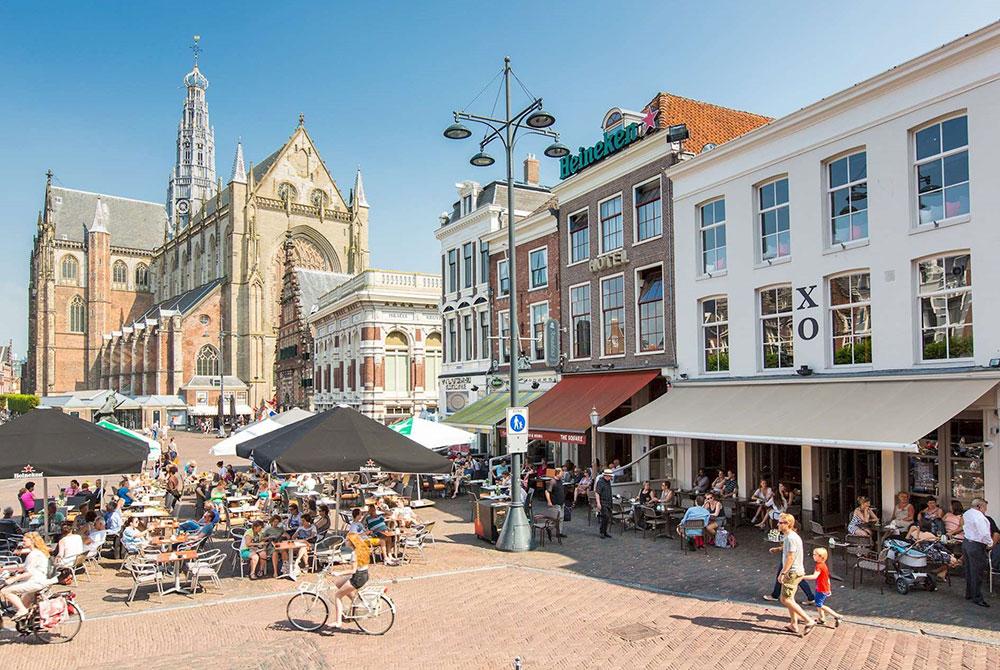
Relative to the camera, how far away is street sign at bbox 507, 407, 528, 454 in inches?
604

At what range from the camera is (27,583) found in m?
9.58

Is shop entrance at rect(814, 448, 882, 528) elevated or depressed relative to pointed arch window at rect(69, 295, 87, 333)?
depressed

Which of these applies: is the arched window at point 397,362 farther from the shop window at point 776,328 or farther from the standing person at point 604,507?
the shop window at point 776,328

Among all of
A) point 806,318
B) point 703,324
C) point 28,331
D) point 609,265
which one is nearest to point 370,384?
point 609,265

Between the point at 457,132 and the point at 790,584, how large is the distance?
1084 centimetres

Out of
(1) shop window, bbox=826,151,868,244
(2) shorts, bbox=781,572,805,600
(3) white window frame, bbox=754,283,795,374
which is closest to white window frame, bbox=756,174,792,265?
(3) white window frame, bbox=754,283,795,374

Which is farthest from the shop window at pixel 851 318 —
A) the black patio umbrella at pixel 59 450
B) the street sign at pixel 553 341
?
the black patio umbrella at pixel 59 450

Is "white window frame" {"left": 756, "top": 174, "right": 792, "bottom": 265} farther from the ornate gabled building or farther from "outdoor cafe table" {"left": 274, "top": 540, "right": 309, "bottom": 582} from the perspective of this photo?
the ornate gabled building

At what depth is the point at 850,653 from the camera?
8727 millimetres

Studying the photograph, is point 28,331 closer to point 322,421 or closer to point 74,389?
point 74,389

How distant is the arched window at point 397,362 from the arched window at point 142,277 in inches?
3070

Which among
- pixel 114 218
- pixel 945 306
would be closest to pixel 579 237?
pixel 945 306

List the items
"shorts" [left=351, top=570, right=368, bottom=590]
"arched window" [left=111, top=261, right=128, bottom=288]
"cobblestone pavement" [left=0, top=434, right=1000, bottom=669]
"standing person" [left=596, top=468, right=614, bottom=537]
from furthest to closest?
"arched window" [left=111, top=261, right=128, bottom=288], "standing person" [left=596, top=468, right=614, bottom=537], "shorts" [left=351, top=570, right=368, bottom=590], "cobblestone pavement" [left=0, top=434, right=1000, bottom=669]

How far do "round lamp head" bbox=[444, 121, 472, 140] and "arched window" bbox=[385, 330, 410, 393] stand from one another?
99.3 feet
